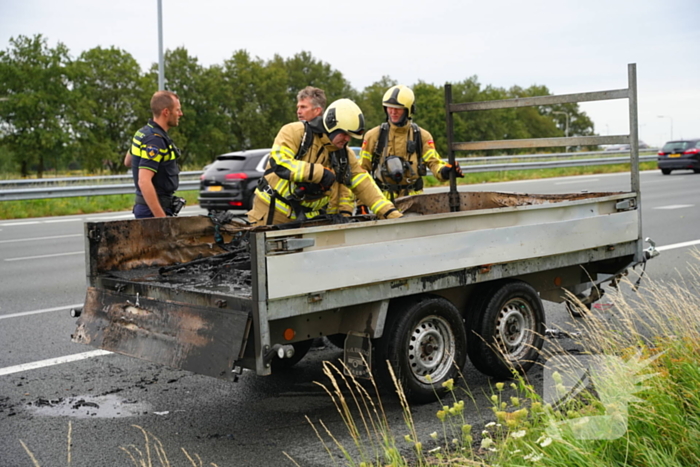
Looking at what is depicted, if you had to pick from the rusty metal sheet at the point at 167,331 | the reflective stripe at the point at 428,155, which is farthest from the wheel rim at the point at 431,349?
the reflective stripe at the point at 428,155

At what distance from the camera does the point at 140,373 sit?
5770 mm

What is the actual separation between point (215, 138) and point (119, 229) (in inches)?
2704

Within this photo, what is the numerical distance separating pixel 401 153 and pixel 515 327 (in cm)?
265

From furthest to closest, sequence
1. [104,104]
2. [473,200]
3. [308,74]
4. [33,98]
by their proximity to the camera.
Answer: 1. [308,74]
2. [104,104]
3. [33,98]
4. [473,200]

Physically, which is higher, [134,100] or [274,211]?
[134,100]

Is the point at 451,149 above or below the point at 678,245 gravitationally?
above

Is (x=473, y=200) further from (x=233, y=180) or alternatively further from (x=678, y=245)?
(x=233, y=180)

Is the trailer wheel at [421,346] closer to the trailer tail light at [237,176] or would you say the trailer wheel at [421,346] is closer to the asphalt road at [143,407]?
the asphalt road at [143,407]

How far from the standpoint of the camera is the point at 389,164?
722cm


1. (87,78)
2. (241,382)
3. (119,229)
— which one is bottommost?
(241,382)

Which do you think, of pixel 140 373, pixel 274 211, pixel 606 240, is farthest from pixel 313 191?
pixel 606 240

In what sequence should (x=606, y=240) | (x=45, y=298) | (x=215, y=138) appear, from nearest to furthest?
(x=606, y=240)
(x=45, y=298)
(x=215, y=138)

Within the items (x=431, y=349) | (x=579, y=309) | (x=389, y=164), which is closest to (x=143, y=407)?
(x=431, y=349)

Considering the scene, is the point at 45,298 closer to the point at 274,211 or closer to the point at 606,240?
the point at 274,211
